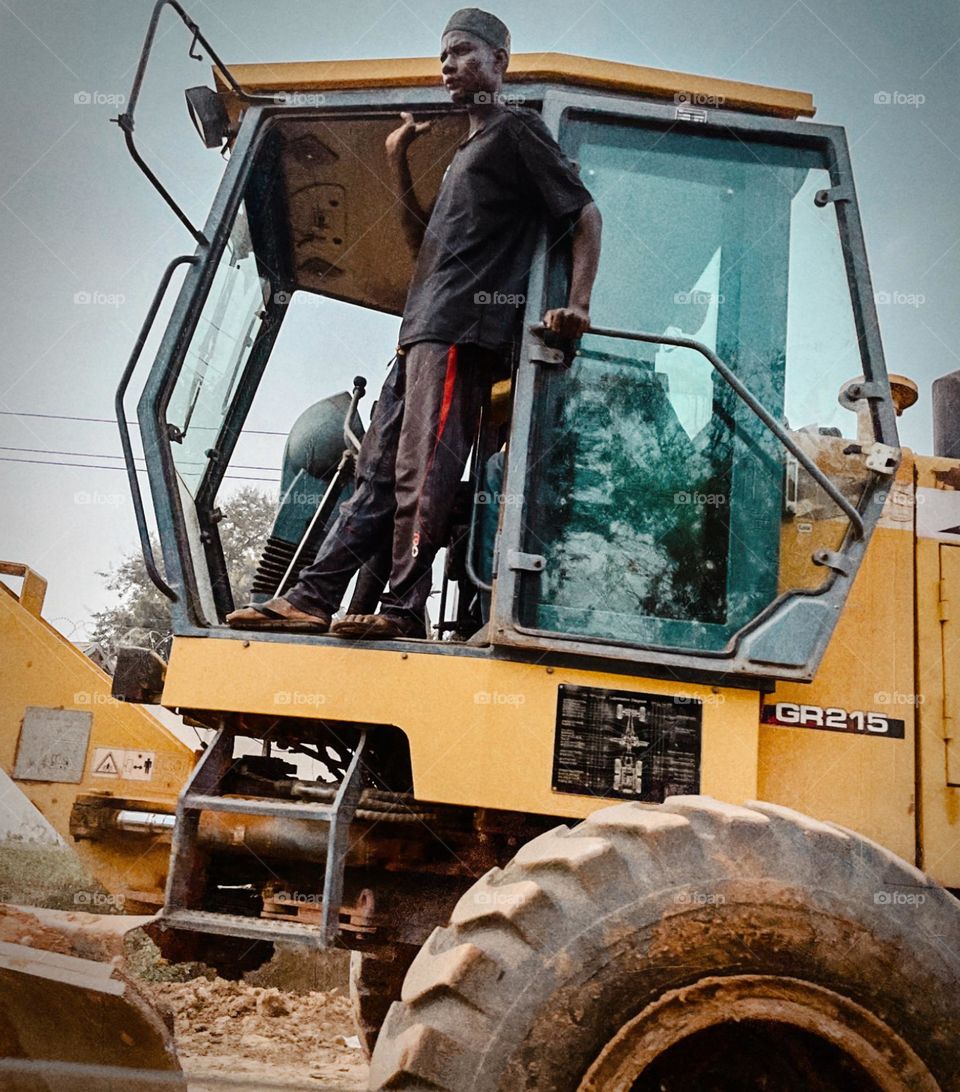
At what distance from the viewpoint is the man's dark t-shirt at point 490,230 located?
2.65 m

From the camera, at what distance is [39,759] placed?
303 centimetres

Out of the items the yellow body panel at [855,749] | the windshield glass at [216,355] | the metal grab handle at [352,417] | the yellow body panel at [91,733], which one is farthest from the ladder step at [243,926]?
the metal grab handle at [352,417]

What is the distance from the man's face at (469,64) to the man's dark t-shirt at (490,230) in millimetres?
96

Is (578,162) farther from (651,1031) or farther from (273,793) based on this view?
(651,1031)

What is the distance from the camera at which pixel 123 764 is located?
3064 millimetres

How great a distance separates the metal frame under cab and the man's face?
0.31ft

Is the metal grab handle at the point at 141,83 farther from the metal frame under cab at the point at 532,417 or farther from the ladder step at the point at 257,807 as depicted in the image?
the ladder step at the point at 257,807

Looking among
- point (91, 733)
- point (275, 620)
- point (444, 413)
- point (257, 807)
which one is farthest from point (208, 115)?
point (257, 807)

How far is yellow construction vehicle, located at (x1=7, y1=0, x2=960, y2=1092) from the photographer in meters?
1.90

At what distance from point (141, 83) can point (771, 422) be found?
72.7 inches

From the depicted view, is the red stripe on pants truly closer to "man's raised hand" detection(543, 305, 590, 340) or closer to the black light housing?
"man's raised hand" detection(543, 305, 590, 340)

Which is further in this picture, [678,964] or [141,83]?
[141,83]

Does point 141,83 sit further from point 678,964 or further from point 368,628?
point 678,964

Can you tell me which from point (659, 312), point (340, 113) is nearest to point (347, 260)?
point (340, 113)
